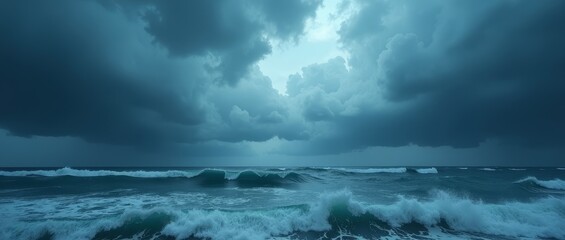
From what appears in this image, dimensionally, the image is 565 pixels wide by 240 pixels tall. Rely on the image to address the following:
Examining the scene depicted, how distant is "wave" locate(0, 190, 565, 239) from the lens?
999 cm

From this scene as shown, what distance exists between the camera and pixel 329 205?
1194 cm

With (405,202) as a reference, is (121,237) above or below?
below

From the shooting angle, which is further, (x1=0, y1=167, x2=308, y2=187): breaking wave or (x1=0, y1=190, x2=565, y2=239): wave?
(x1=0, y1=167, x2=308, y2=187): breaking wave

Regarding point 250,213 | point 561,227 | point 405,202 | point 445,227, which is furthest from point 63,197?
point 561,227

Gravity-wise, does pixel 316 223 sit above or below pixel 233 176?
below

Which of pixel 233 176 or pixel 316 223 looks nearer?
pixel 316 223

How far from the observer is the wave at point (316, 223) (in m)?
9.99

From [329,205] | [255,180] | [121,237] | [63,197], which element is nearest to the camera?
[121,237]

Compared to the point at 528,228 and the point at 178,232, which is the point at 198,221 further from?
the point at 528,228

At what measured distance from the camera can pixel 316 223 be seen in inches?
438

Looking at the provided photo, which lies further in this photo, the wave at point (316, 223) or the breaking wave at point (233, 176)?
the breaking wave at point (233, 176)

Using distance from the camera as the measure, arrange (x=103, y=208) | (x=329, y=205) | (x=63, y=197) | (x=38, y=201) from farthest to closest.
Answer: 1. (x=63, y=197)
2. (x=38, y=201)
3. (x=103, y=208)
4. (x=329, y=205)

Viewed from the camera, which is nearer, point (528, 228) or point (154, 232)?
point (154, 232)

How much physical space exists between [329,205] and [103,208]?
482 inches
